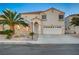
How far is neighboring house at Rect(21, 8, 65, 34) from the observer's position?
10.5 metres

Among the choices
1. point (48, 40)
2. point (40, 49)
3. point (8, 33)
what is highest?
point (8, 33)

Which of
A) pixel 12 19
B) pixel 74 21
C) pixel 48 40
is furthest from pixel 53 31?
pixel 12 19

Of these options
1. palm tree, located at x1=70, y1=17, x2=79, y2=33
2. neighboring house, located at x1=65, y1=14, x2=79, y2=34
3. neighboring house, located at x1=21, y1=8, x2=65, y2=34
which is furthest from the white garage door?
palm tree, located at x1=70, y1=17, x2=79, y2=33

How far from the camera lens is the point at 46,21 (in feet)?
34.6

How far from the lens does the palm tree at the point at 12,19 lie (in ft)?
34.4

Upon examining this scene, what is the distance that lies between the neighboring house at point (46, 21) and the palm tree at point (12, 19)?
0.31 ft

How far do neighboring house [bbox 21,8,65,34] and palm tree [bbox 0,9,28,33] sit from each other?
0.10 metres

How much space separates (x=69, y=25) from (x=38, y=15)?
0.62 m

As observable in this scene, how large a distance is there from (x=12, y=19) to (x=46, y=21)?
65cm

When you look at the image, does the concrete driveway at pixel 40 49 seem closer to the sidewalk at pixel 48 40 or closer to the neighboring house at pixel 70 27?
the sidewalk at pixel 48 40

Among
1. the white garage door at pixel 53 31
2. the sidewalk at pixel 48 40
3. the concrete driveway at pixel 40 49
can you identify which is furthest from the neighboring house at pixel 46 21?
the concrete driveway at pixel 40 49

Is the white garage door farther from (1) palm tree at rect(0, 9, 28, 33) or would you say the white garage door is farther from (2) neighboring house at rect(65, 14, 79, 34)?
(1) palm tree at rect(0, 9, 28, 33)

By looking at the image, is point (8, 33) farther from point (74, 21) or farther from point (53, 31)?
point (74, 21)
